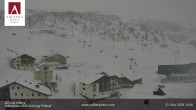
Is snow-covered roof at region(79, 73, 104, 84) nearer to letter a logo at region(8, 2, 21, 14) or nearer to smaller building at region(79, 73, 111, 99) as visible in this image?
smaller building at region(79, 73, 111, 99)

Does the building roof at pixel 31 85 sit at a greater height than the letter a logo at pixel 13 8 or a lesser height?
lesser

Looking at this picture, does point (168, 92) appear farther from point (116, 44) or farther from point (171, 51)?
point (116, 44)

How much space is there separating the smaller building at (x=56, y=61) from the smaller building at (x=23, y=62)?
162 millimetres

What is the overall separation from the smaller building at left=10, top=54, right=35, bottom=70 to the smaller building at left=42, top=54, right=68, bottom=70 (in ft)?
0.53

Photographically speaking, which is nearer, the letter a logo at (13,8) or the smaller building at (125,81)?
the letter a logo at (13,8)

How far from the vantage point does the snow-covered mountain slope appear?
3623 millimetres

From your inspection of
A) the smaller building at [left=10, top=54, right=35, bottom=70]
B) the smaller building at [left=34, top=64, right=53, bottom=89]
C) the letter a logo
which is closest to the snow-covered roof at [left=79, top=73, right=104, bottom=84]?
the smaller building at [left=34, top=64, right=53, bottom=89]

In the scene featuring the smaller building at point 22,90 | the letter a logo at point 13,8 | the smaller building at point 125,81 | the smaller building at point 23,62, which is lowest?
the smaller building at point 22,90

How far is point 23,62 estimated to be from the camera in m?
3.57

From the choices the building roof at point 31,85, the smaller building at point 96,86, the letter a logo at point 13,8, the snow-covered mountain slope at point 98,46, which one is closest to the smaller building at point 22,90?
the building roof at point 31,85

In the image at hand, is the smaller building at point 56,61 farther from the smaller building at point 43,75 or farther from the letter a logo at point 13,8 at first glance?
the letter a logo at point 13,8

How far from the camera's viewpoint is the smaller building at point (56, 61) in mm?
3603

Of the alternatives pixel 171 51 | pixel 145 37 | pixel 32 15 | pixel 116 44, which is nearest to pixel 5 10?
pixel 32 15

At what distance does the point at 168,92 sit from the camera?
12.1ft
